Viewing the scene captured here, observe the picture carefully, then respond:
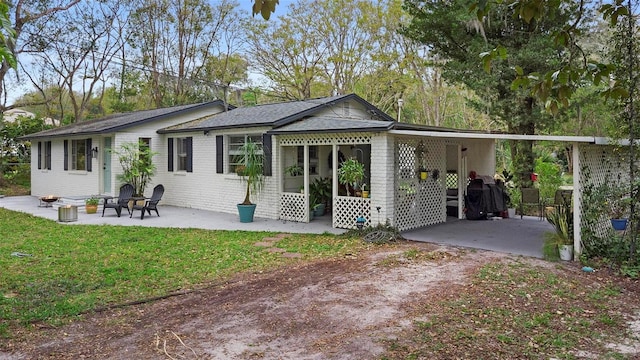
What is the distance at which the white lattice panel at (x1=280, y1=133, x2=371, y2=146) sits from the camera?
31.0 ft

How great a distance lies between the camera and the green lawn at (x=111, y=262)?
5168mm

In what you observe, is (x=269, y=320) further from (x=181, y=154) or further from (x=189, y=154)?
(x=181, y=154)

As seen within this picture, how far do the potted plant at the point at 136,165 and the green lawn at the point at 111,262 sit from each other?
3.28 m

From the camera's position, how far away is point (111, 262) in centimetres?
703

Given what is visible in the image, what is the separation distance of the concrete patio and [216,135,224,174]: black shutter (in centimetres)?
125

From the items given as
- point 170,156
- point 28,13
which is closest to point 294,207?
point 170,156

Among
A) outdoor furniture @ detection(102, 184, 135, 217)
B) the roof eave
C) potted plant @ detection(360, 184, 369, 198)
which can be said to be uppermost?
the roof eave

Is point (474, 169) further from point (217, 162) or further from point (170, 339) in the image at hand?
point (170, 339)

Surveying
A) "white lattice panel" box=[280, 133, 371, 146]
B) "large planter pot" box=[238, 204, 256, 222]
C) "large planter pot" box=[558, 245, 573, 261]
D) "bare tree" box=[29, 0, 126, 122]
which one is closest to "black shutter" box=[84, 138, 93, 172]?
"large planter pot" box=[238, 204, 256, 222]

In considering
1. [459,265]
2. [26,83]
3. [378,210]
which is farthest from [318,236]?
[26,83]

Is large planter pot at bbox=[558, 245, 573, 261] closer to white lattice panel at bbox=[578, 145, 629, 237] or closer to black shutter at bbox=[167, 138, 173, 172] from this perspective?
white lattice panel at bbox=[578, 145, 629, 237]

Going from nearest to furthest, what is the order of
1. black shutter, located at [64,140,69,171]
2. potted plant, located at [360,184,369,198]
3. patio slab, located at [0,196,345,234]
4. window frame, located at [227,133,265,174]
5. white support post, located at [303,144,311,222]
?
1. potted plant, located at [360,184,369,198]
2. patio slab, located at [0,196,345,234]
3. white support post, located at [303,144,311,222]
4. window frame, located at [227,133,265,174]
5. black shutter, located at [64,140,69,171]

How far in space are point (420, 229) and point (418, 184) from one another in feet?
3.25

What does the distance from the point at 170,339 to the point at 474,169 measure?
1003cm
